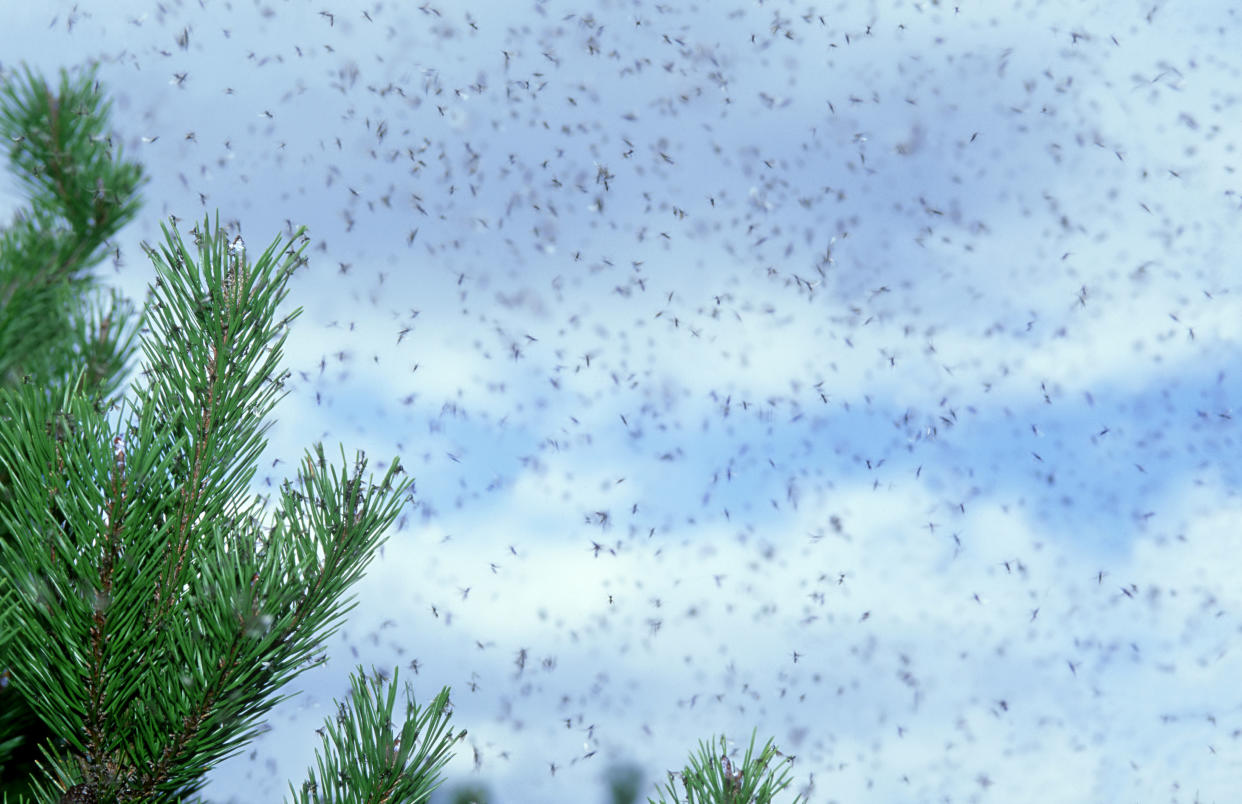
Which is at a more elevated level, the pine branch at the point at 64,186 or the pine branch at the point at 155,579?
the pine branch at the point at 64,186

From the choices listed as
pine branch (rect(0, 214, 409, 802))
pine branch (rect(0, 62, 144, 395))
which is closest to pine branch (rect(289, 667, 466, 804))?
pine branch (rect(0, 214, 409, 802))

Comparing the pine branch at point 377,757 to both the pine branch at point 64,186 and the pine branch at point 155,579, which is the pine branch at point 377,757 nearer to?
the pine branch at point 155,579

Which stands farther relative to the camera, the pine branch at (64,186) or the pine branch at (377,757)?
the pine branch at (64,186)

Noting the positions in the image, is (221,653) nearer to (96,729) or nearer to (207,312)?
(96,729)

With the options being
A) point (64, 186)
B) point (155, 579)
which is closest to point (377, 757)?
point (155, 579)

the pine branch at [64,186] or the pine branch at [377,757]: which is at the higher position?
the pine branch at [64,186]

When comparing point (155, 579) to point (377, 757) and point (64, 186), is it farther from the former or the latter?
point (64, 186)

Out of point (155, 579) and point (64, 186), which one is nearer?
point (155, 579)

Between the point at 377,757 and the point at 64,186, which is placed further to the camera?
the point at 64,186

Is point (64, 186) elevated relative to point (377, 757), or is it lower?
elevated

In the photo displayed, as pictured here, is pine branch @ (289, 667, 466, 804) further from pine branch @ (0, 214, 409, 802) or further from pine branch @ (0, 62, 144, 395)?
pine branch @ (0, 62, 144, 395)

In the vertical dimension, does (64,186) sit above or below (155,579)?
above

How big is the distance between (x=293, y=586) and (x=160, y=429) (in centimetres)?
50

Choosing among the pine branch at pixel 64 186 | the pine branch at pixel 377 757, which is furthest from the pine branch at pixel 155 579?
the pine branch at pixel 64 186
